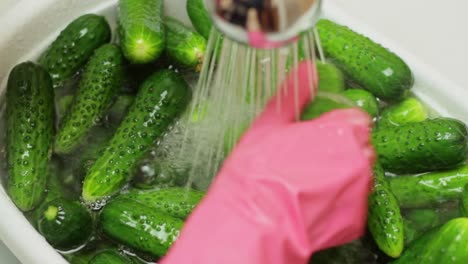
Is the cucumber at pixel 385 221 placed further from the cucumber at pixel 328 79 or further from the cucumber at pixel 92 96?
the cucumber at pixel 92 96

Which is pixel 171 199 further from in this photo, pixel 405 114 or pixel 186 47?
pixel 405 114

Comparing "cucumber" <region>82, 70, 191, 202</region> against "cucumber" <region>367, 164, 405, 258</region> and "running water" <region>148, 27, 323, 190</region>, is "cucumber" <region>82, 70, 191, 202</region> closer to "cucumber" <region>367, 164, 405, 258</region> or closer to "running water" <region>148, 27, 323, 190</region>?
"running water" <region>148, 27, 323, 190</region>

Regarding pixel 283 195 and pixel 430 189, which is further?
pixel 430 189

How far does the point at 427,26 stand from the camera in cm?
146

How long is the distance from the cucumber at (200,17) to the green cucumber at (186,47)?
0.01 m

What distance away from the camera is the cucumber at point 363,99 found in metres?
1.15

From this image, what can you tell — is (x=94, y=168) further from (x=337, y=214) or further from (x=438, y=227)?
(x=438, y=227)

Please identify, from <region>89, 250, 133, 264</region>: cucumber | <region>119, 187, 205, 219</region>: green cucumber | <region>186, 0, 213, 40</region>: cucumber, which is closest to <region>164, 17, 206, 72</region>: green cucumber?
<region>186, 0, 213, 40</region>: cucumber

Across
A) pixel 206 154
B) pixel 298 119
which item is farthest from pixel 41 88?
pixel 298 119

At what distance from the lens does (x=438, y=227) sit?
1028mm

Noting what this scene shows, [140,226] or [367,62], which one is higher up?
[367,62]

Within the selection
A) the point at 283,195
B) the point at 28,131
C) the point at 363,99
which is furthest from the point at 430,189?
the point at 28,131

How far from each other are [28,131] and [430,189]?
59cm

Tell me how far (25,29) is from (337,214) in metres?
0.59
